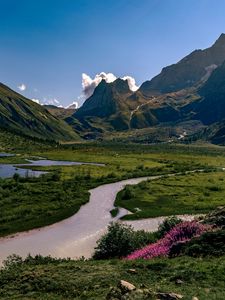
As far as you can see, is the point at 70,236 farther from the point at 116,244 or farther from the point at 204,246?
the point at 204,246

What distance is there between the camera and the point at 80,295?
23.9m

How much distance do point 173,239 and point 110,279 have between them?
11.7 meters

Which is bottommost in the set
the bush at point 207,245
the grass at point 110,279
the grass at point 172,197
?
the grass at point 172,197

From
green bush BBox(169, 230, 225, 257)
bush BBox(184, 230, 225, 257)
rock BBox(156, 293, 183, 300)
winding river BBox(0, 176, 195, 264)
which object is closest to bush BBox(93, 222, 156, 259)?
winding river BBox(0, 176, 195, 264)

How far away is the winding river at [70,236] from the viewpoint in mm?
43700

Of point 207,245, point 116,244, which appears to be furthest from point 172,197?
point 207,245

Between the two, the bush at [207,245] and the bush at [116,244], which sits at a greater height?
the bush at [207,245]

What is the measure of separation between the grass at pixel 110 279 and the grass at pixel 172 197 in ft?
103

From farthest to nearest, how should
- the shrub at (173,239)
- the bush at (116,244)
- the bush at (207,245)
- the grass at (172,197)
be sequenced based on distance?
the grass at (172,197), the bush at (116,244), the shrub at (173,239), the bush at (207,245)

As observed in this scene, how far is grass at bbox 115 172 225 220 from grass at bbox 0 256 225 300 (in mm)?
31351

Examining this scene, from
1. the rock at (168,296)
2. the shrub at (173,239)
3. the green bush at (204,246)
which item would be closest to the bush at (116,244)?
the shrub at (173,239)

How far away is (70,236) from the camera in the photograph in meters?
50.0

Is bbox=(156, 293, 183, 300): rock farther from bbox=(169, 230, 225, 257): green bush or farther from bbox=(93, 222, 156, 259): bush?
bbox=(93, 222, 156, 259): bush

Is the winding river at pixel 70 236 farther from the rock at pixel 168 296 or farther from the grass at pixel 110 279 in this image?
the rock at pixel 168 296
